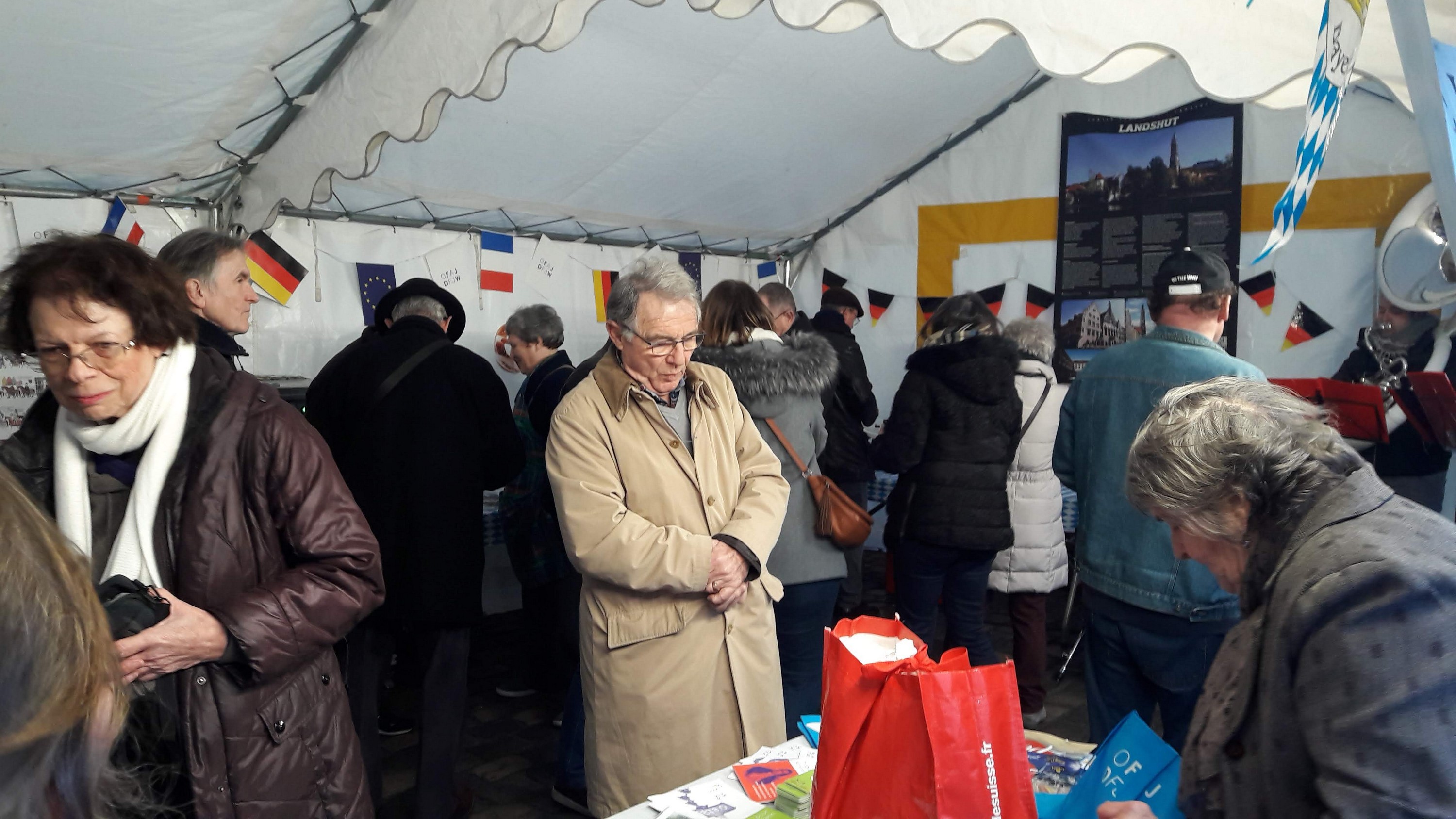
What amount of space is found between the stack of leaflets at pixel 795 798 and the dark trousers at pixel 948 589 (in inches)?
72.8

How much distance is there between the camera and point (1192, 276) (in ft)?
6.96

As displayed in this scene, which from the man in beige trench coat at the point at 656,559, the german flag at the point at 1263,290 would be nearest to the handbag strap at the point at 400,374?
the man in beige trench coat at the point at 656,559

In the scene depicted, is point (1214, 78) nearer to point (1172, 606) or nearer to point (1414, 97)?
point (1414, 97)

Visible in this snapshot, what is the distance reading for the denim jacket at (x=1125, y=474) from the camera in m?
2.06

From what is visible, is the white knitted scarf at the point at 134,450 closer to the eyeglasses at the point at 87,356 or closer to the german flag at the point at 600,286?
the eyeglasses at the point at 87,356

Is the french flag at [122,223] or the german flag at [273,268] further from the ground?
the french flag at [122,223]

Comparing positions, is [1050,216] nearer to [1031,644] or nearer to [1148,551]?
[1031,644]

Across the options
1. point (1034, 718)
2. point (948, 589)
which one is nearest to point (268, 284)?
point (948, 589)

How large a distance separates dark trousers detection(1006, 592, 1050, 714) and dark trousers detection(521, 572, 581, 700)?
5.38ft

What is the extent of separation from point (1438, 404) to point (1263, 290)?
151cm

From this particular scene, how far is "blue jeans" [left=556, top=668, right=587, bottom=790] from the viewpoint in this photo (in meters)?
2.78

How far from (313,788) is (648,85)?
308 cm

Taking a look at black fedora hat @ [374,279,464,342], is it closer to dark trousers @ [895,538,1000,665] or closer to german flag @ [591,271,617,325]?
dark trousers @ [895,538,1000,665]

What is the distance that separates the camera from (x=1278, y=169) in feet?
15.1
